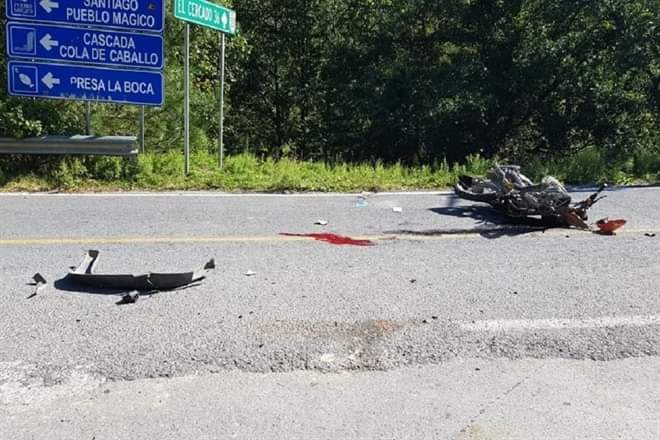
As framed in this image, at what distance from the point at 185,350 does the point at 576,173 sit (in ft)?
28.0

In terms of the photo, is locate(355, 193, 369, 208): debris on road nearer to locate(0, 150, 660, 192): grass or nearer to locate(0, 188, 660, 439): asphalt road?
locate(0, 150, 660, 192): grass

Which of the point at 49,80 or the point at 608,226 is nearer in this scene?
the point at 608,226

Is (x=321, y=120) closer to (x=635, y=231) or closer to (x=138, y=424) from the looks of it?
(x=635, y=231)

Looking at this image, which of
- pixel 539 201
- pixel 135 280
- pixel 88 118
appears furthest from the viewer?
pixel 88 118

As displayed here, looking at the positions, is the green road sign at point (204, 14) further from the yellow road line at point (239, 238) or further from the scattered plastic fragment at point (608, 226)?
the scattered plastic fragment at point (608, 226)

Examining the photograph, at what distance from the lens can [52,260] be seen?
5.44m

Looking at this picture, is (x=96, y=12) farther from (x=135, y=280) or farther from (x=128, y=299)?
(x=128, y=299)

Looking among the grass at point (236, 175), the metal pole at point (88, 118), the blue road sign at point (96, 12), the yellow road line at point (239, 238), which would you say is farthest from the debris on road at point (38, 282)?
the blue road sign at point (96, 12)

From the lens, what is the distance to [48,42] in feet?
31.7

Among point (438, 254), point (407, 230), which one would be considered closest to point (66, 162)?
point (407, 230)

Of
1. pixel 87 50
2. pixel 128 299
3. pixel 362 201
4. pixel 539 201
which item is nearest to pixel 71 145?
pixel 87 50

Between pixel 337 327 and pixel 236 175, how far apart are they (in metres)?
6.06

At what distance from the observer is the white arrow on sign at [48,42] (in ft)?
31.6

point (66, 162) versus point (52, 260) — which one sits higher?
point (66, 162)
